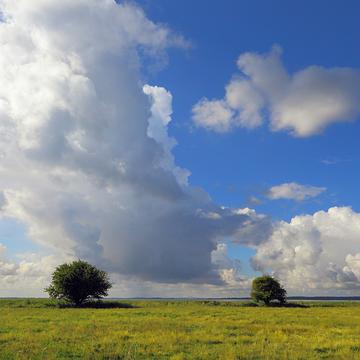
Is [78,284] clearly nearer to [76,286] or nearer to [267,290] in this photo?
[76,286]

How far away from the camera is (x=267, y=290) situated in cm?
10238

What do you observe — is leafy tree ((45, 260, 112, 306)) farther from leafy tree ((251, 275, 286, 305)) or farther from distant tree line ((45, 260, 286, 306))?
leafy tree ((251, 275, 286, 305))

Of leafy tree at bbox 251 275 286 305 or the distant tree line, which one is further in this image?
leafy tree at bbox 251 275 286 305

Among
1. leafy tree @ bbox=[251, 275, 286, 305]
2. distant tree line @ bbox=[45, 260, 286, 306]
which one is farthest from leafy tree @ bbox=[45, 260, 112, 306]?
leafy tree @ bbox=[251, 275, 286, 305]

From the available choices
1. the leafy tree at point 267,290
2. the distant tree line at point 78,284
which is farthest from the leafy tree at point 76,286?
the leafy tree at point 267,290

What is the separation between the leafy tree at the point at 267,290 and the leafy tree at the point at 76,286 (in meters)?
36.6

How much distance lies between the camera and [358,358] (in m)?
21.5

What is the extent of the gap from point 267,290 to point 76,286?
4529 cm

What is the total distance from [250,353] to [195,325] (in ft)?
52.6

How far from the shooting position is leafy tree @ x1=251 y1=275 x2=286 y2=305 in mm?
101938

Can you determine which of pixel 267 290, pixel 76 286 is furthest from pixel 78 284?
pixel 267 290

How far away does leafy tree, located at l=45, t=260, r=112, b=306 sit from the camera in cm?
8706

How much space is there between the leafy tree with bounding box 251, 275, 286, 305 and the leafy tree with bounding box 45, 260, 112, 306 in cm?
3662

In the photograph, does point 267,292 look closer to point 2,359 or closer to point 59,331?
point 59,331
